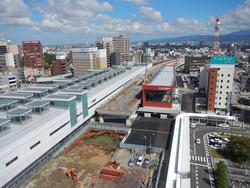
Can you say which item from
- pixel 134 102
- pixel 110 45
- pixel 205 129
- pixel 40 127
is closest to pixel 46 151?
pixel 40 127

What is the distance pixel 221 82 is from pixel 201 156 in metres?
27.4

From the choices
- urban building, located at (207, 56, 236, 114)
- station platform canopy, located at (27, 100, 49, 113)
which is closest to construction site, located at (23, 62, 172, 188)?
station platform canopy, located at (27, 100, 49, 113)

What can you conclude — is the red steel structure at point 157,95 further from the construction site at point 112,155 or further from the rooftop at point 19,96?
the rooftop at point 19,96

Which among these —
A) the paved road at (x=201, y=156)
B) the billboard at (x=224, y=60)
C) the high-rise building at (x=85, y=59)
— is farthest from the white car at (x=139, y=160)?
the high-rise building at (x=85, y=59)

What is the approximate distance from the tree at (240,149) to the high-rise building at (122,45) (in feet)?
436

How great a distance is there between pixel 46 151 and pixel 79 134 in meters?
11.7

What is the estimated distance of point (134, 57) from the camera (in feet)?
546

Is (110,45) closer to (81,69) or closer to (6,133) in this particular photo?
(81,69)

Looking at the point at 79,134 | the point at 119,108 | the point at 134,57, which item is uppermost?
the point at 134,57

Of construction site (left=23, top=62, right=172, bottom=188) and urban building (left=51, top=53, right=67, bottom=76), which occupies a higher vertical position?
urban building (left=51, top=53, right=67, bottom=76)

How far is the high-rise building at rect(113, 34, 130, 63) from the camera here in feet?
537

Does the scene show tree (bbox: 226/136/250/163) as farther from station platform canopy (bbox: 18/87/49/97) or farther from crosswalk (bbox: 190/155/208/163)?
station platform canopy (bbox: 18/87/49/97)

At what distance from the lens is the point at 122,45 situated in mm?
164875

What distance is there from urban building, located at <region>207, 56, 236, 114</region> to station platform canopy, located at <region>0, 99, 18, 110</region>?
5157 cm
